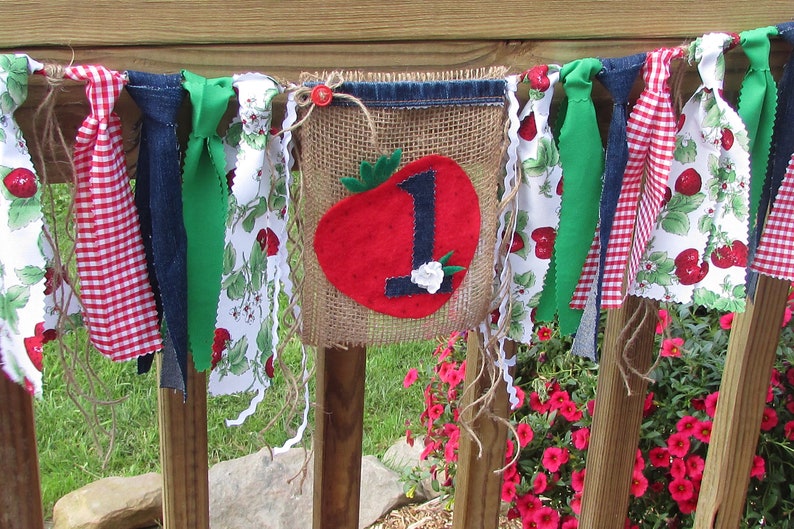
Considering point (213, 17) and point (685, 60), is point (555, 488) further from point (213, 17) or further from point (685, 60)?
point (213, 17)

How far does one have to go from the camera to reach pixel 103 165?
85 cm

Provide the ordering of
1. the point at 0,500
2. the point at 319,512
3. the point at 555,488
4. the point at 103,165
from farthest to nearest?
the point at 555,488, the point at 319,512, the point at 0,500, the point at 103,165

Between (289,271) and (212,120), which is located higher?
(212,120)

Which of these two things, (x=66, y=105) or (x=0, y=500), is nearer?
(x=66, y=105)

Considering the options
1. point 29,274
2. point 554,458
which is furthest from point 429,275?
point 554,458

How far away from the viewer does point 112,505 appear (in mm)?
2043

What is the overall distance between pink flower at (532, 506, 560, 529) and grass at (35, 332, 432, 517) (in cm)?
64

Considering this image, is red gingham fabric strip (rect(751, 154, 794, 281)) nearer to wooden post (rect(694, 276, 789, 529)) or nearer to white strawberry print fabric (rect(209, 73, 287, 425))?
wooden post (rect(694, 276, 789, 529))

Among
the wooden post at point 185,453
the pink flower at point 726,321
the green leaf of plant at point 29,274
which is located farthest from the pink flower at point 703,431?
the green leaf of plant at point 29,274

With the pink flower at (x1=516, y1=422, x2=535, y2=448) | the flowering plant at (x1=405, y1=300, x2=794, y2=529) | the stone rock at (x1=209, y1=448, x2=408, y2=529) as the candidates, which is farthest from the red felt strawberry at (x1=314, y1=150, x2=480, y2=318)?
the stone rock at (x1=209, y1=448, x2=408, y2=529)

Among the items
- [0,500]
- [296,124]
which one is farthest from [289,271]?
[0,500]

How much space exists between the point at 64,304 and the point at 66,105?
0.22m

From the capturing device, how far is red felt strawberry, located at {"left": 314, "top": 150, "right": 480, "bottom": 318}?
962 mm

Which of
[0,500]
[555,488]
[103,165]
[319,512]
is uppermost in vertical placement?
[103,165]
